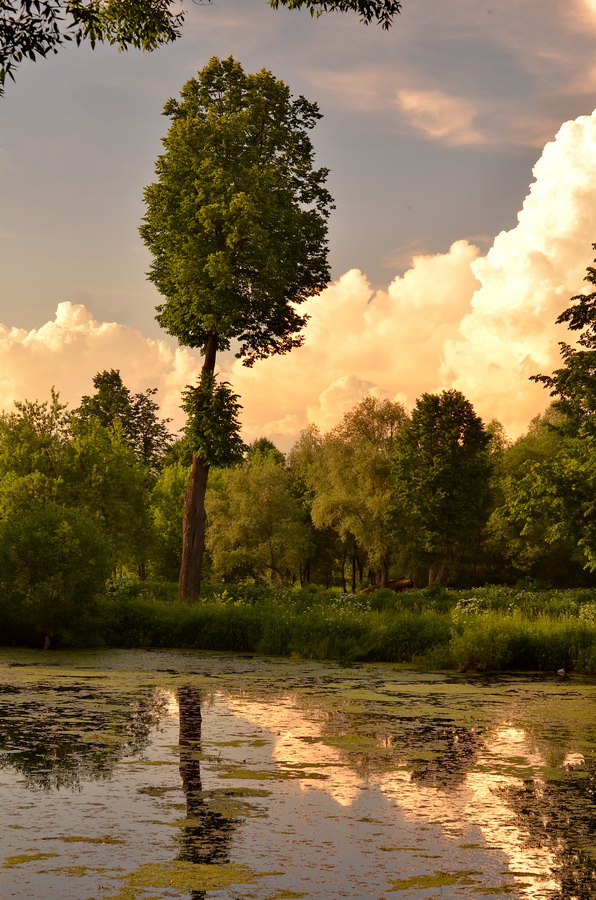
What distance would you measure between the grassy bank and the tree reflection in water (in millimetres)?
10891

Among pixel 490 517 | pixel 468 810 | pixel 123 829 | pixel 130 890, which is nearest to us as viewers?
pixel 130 890

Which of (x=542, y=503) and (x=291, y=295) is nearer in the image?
(x=542, y=503)

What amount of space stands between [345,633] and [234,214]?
14.0 m

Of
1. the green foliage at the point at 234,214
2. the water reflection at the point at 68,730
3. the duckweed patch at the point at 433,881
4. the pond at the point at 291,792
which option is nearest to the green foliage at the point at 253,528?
the green foliage at the point at 234,214

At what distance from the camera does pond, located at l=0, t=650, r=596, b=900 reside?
22.8 ft

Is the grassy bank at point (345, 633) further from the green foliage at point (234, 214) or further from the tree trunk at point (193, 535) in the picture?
the green foliage at point (234, 214)

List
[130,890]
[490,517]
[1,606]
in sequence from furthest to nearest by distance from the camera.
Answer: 1. [490,517]
2. [1,606]
3. [130,890]

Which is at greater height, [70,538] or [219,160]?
[219,160]

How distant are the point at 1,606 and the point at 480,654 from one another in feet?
36.3

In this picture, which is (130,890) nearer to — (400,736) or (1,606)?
(400,736)

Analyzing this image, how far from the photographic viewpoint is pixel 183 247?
106 feet

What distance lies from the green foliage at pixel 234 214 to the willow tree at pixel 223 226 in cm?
4

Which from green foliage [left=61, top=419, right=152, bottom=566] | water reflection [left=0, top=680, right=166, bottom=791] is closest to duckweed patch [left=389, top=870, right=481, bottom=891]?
water reflection [left=0, top=680, right=166, bottom=791]

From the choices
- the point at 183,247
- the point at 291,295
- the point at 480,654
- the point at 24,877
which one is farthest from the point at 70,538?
the point at 24,877
